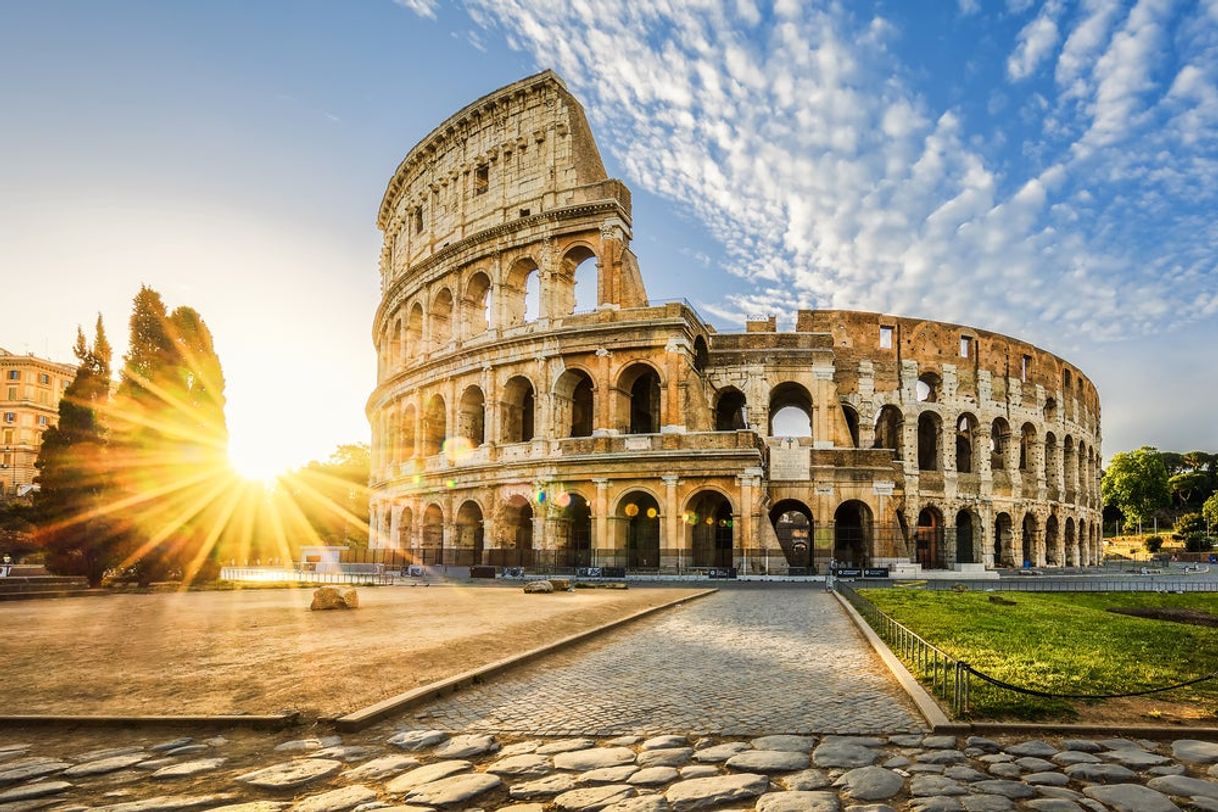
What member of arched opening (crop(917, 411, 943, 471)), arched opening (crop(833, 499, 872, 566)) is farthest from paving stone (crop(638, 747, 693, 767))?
arched opening (crop(917, 411, 943, 471))

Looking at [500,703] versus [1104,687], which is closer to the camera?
[500,703]

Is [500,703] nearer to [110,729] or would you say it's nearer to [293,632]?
[110,729]

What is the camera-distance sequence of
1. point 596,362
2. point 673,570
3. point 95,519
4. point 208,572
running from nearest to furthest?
point 95,519 < point 208,572 < point 673,570 < point 596,362

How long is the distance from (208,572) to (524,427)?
15092 mm

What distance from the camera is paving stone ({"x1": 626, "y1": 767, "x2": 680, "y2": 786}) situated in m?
4.59

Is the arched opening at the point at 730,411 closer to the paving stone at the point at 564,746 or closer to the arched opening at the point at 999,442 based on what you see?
the arched opening at the point at 999,442

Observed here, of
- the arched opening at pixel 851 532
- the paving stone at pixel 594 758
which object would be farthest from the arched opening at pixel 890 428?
the paving stone at pixel 594 758

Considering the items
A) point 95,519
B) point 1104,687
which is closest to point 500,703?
point 1104,687

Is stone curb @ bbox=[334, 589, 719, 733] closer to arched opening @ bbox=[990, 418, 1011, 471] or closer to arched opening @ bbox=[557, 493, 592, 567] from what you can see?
arched opening @ bbox=[557, 493, 592, 567]

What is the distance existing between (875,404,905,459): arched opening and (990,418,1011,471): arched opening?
19.3 ft

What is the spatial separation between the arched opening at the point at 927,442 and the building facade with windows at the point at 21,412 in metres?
75.5

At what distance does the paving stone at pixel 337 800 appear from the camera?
4.16 m

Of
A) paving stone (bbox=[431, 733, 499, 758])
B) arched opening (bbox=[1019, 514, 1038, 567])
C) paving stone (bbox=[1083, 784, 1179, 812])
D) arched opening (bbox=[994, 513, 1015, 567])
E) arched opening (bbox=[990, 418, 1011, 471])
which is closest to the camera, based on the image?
paving stone (bbox=[1083, 784, 1179, 812])

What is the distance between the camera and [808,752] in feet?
17.2
